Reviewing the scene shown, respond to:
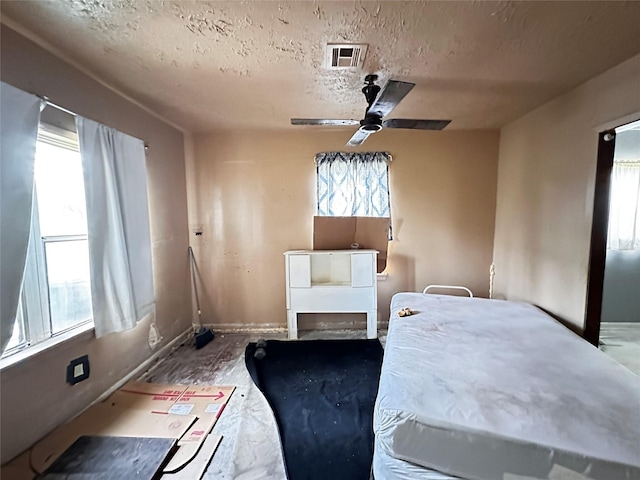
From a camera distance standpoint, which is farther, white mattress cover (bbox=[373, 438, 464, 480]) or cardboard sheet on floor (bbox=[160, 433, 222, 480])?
cardboard sheet on floor (bbox=[160, 433, 222, 480])

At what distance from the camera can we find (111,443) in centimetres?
168

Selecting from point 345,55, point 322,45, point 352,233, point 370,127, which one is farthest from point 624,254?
point 322,45

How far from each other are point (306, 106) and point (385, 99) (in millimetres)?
1003

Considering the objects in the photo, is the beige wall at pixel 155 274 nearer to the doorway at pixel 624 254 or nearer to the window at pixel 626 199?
the doorway at pixel 624 254

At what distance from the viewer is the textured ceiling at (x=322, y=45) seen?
1321mm

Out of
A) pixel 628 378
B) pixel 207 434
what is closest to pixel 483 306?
pixel 628 378

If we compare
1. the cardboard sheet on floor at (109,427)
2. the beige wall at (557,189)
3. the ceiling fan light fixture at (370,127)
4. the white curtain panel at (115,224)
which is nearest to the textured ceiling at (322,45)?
the beige wall at (557,189)

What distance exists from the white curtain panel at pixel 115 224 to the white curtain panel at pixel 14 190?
0.36m

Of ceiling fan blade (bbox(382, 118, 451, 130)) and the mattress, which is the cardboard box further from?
the mattress

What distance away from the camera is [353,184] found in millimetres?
3293

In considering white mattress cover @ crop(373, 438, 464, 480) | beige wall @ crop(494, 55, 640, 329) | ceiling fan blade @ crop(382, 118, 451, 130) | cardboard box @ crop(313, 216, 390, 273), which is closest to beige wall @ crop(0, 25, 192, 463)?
cardboard box @ crop(313, 216, 390, 273)

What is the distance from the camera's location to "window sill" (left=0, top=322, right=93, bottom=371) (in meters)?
1.49

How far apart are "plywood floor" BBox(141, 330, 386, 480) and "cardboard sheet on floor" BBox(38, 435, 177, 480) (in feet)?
1.01

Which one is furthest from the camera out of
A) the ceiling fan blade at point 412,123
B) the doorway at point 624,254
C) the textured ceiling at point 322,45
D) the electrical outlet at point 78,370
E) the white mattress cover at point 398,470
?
the doorway at point 624,254
